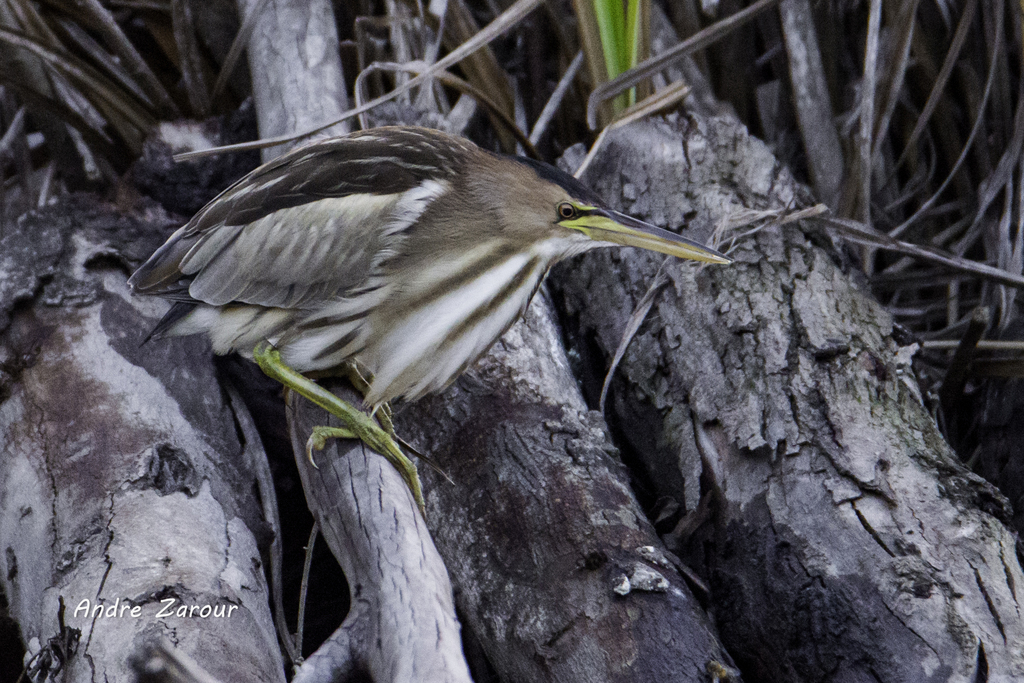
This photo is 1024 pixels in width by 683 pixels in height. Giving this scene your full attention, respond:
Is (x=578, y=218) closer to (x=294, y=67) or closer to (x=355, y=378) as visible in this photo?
(x=355, y=378)

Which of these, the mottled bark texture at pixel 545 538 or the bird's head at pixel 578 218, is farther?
the bird's head at pixel 578 218

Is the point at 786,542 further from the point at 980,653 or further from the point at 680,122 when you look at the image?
the point at 680,122

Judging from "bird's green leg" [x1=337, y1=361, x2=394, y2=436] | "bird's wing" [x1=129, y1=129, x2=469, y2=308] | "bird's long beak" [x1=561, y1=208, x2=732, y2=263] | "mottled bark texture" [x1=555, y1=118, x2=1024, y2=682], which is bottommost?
"mottled bark texture" [x1=555, y1=118, x2=1024, y2=682]

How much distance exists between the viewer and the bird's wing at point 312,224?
5.42 feet

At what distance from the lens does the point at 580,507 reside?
1500 millimetres

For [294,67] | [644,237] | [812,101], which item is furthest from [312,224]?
[812,101]

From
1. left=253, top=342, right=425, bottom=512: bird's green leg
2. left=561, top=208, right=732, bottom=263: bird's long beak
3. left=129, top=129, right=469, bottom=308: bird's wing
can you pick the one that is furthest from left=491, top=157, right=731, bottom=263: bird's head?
left=253, top=342, right=425, bottom=512: bird's green leg

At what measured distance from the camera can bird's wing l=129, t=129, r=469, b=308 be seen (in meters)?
1.65

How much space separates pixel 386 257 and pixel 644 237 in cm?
45

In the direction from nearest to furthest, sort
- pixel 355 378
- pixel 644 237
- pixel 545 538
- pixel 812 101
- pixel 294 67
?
pixel 545 538
pixel 644 237
pixel 355 378
pixel 294 67
pixel 812 101

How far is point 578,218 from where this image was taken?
1.65m

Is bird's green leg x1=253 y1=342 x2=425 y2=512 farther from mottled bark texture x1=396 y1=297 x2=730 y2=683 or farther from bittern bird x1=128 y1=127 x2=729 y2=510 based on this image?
mottled bark texture x1=396 y1=297 x2=730 y2=683

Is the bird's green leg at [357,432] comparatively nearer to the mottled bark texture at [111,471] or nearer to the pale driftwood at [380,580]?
the pale driftwood at [380,580]

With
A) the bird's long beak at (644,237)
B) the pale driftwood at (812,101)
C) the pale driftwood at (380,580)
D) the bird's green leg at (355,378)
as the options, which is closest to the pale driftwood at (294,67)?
the bird's green leg at (355,378)
